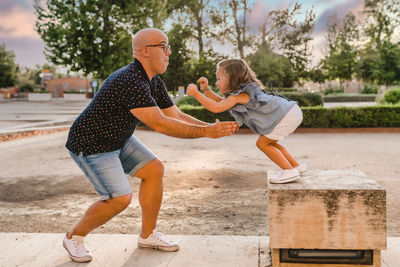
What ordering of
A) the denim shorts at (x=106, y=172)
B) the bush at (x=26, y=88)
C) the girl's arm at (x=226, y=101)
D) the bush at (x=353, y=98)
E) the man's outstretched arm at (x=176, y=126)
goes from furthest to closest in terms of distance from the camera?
1. the bush at (x=26, y=88)
2. the bush at (x=353, y=98)
3. the girl's arm at (x=226, y=101)
4. the denim shorts at (x=106, y=172)
5. the man's outstretched arm at (x=176, y=126)

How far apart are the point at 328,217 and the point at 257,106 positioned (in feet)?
3.30

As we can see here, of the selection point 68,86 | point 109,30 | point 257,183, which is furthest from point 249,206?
point 68,86

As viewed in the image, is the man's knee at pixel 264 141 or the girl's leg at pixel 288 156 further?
the girl's leg at pixel 288 156

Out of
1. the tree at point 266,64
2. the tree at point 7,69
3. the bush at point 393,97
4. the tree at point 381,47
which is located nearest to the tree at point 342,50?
the tree at point 381,47

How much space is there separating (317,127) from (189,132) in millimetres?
12044

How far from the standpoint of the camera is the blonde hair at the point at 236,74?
10.6ft

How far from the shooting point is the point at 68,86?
62875mm

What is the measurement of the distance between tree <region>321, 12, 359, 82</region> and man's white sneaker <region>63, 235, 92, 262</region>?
4699 cm

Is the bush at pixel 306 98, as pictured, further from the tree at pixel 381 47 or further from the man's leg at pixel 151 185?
the tree at pixel 381 47

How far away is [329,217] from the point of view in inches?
106

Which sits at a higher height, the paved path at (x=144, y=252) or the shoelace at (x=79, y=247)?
the shoelace at (x=79, y=247)

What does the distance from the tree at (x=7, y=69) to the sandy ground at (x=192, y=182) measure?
1777 inches

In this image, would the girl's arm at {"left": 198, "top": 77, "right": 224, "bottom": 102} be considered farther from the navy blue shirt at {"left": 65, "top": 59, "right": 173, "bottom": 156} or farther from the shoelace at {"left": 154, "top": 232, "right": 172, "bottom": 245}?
the shoelace at {"left": 154, "top": 232, "right": 172, "bottom": 245}

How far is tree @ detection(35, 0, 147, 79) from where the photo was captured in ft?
71.2
